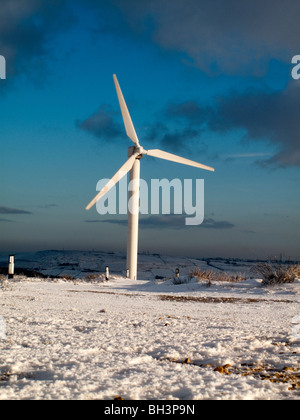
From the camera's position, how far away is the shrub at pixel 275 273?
10789 millimetres

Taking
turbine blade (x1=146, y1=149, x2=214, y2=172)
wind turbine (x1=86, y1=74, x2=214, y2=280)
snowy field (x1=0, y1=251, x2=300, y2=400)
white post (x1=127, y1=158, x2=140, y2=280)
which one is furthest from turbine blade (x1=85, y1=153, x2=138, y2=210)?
snowy field (x1=0, y1=251, x2=300, y2=400)

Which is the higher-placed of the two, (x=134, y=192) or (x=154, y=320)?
(x=134, y=192)

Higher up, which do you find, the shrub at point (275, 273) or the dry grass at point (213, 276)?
the shrub at point (275, 273)

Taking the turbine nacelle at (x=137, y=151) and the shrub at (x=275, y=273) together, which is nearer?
the shrub at (x=275, y=273)

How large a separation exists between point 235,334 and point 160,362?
123 centimetres

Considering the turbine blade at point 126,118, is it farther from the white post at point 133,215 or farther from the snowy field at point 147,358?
the snowy field at point 147,358

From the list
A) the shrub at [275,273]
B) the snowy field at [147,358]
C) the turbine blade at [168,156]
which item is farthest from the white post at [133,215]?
the snowy field at [147,358]

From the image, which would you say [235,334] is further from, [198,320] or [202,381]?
[202,381]

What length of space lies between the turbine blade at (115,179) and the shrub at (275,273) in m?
8.82

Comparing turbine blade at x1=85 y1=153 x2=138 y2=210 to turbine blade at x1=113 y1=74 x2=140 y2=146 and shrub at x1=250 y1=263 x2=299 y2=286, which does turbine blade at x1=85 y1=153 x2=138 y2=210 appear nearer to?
turbine blade at x1=113 y1=74 x2=140 y2=146

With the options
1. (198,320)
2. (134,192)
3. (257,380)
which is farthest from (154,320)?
(134,192)

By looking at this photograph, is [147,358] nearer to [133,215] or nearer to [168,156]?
[133,215]
